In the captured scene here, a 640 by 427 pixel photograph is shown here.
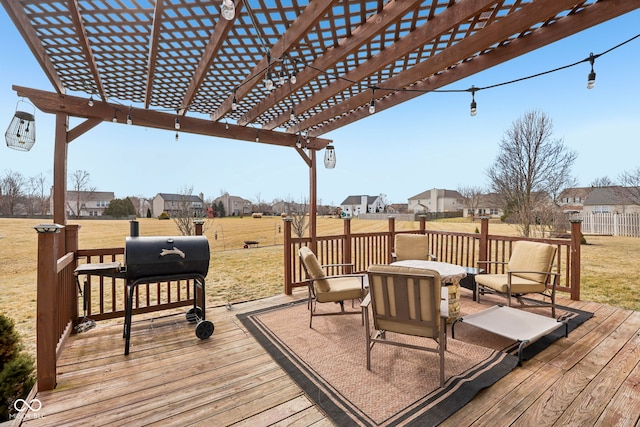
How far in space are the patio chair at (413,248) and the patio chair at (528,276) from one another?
37.0 inches

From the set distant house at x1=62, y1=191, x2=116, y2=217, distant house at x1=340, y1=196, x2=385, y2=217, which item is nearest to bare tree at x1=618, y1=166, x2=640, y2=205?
distant house at x1=62, y1=191, x2=116, y2=217

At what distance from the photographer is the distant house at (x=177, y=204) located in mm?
11305

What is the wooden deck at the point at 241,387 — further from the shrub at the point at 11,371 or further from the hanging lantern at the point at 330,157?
the hanging lantern at the point at 330,157

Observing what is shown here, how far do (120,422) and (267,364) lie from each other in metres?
1.15

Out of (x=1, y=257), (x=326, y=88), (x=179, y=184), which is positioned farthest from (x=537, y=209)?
(x=1, y=257)

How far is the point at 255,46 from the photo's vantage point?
2730 mm

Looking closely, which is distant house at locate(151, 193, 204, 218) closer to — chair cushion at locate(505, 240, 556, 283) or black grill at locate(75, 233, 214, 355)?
black grill at locate(75, 233, 214, 355)

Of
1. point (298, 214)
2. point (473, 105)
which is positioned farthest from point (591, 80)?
point (298, 214)

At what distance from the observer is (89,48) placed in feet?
8.39

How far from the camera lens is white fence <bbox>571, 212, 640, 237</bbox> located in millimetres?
12109

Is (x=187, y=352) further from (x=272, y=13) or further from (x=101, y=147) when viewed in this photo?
(x=101, y=147)

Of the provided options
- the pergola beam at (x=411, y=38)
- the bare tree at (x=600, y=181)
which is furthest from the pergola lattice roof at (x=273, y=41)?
the bare tree at (x=600, y=181)

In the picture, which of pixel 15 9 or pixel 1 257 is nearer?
pixel 15 9

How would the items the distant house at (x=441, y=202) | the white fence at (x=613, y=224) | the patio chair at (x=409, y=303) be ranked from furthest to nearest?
the distant house at (x=441, y=202), the white fence at (x=613, y=224), the patio chair at (x=409, y=303)
